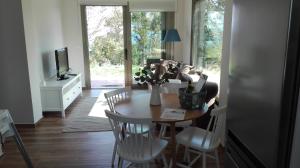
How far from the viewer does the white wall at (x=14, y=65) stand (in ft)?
12.5

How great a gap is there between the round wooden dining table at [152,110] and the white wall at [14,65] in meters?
2.06

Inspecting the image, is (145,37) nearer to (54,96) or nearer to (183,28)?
(183,28)

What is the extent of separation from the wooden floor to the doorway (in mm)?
2891

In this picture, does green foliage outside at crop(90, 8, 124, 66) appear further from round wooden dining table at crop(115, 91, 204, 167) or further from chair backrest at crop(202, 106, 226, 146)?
chair backrest at crop(202, 106, 226, 146)

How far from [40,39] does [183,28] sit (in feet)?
11.9

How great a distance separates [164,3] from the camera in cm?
656

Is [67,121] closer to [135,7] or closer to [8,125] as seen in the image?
[8,125]

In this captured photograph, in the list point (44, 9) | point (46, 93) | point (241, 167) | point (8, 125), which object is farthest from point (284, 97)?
point (44, 9)

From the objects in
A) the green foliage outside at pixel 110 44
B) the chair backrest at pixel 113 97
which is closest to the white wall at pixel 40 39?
the green foliage outside at pixel 110 44

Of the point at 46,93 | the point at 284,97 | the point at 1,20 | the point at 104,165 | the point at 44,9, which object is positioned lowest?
the point at 104,165

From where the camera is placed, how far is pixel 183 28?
266 inches

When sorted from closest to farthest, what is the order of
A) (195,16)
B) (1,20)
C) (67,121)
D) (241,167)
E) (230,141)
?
(241,167), (230,141), (1,20), (67,121), (195,16)

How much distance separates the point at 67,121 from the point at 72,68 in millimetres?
2529

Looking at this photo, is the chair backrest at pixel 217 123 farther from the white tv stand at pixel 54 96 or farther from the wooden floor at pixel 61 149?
the white tv stand at pixel 54 96
